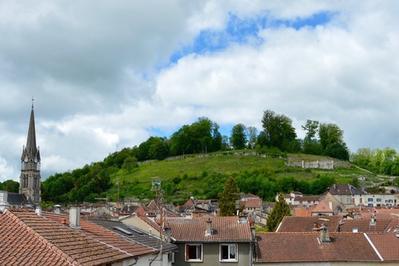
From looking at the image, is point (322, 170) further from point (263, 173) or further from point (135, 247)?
point (135, 247)

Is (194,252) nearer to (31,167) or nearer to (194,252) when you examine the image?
(194,252)

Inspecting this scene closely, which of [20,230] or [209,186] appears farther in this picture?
[209,186]

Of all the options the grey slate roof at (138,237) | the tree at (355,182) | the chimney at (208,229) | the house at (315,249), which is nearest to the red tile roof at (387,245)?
the house at (315,249)

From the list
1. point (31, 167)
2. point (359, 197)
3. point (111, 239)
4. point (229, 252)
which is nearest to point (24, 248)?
point (111, 239)

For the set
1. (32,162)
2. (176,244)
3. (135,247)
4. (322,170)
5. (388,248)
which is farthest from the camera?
(322,170)

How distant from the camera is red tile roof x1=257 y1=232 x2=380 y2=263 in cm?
3981

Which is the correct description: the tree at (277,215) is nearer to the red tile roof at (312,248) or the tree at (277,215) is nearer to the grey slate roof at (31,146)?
the red tile roof at (312,248)

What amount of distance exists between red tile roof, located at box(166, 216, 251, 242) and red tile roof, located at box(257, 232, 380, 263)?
8.76ft

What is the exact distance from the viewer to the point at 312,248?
41094 mm

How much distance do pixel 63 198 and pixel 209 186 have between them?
46.9 metres

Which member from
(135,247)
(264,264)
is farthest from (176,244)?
(135,247)

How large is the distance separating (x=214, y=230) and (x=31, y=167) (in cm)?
13177

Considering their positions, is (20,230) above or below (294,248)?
above

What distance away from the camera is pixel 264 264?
3978 cm
